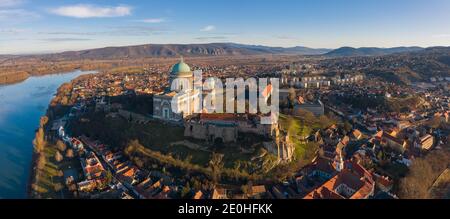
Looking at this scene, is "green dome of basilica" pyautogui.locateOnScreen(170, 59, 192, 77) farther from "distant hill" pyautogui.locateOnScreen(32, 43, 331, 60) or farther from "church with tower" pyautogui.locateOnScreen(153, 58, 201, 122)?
"distant hill" pyautogui.locateOnScreen(32, 43, 331, 60)

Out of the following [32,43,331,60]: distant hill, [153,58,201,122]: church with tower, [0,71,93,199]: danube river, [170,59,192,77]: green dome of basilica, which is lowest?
[0,71,93,199]: danube river

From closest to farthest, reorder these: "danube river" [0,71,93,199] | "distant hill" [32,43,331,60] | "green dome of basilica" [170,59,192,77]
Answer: "danube river" [0,71,93,199] < "green dome of basilica" [170,59,192,77] < "distant hill" [32,43,331,60]

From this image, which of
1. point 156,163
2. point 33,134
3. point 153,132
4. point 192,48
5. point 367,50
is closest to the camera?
point 156,163

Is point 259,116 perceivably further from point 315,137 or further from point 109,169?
point 109,169

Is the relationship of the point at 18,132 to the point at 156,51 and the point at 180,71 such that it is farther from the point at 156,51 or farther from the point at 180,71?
the point at 156,51

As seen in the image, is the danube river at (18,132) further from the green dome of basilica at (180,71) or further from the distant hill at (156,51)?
the distant hill at (156,51)

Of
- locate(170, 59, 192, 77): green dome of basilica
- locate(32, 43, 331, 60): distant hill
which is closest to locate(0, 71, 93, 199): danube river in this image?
locate(170, 59, 192, 77): green dome of basilica

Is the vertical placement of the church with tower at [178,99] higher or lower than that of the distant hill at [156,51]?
lower

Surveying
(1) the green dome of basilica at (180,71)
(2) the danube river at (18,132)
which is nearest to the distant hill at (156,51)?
(2) the danube river at (18,132)
